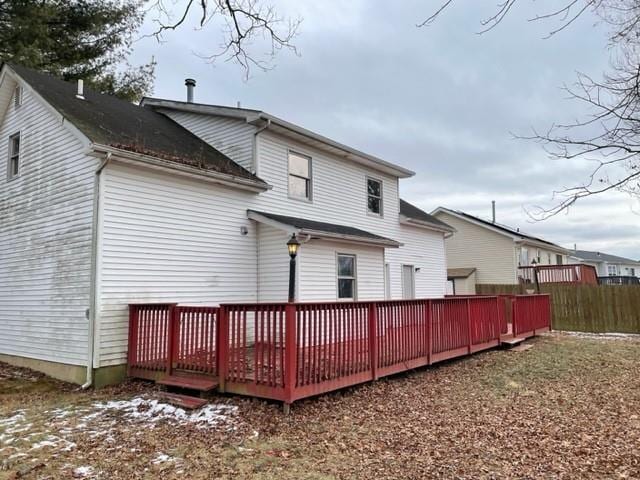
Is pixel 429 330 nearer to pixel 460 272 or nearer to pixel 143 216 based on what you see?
pixel 143 216

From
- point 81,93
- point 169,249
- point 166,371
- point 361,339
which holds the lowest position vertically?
point 166,371

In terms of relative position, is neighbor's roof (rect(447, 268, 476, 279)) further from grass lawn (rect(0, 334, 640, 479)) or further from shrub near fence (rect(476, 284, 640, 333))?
grass lawn (rect(0, 334, 640, 479))

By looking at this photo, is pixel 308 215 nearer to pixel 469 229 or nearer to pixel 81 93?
pixel 81 93

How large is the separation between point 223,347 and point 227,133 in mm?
6798

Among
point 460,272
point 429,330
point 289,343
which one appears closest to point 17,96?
point 289,343

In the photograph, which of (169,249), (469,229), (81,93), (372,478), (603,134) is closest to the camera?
(372,478)

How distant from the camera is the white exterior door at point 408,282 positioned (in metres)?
16.5

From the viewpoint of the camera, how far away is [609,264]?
162ft

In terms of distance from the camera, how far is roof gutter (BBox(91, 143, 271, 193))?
26.6 feet

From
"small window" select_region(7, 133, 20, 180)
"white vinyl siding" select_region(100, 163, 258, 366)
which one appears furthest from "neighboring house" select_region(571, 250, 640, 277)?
"small window" select_region(7, 133, 20, 180)

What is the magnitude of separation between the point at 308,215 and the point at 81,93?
626 centimetres

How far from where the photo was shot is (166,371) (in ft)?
24.6

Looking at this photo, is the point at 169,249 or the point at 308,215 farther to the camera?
the point at 308,215

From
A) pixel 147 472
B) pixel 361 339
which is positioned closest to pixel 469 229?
pixel 361 339
